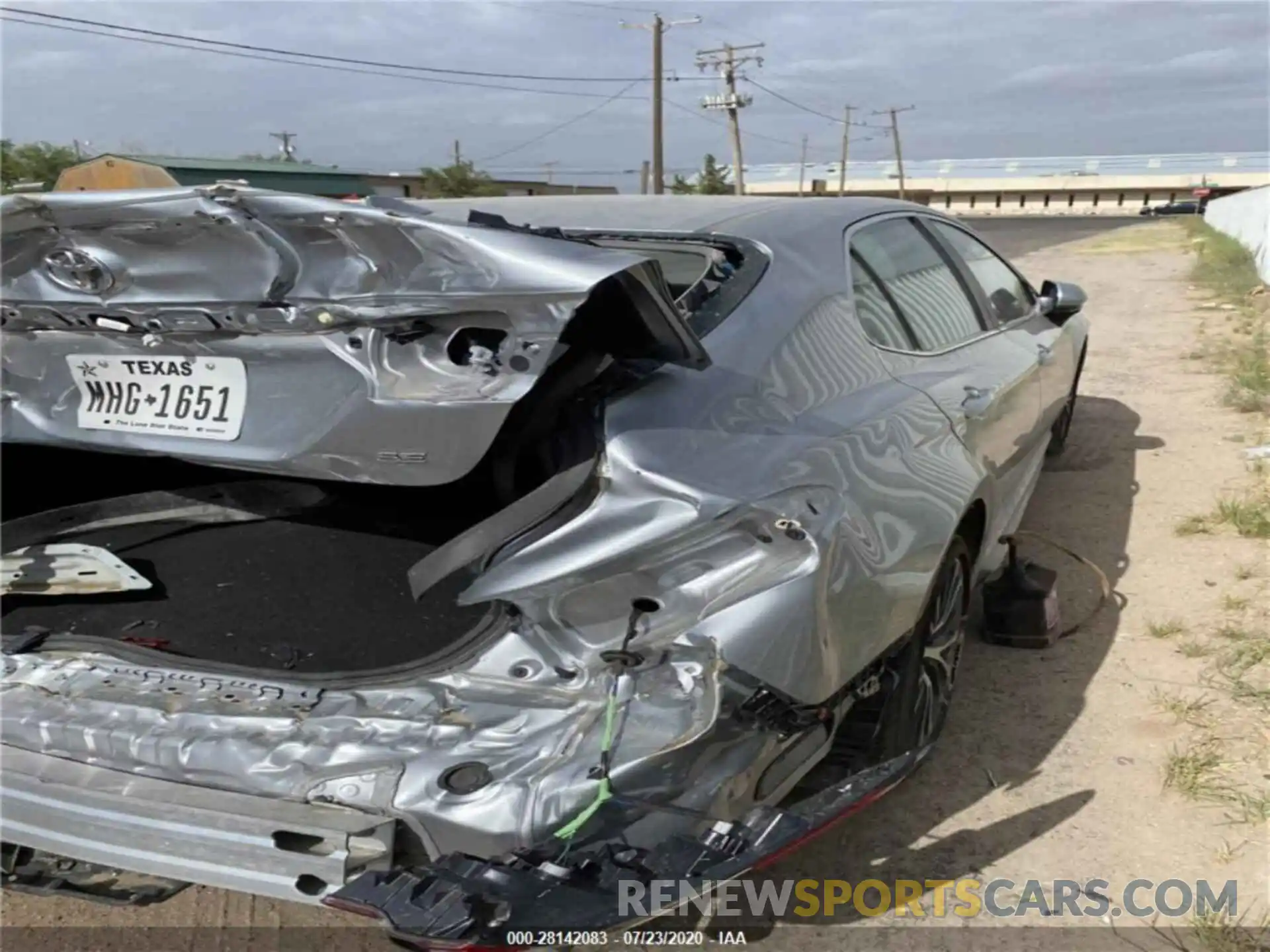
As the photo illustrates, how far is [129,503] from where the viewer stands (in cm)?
295

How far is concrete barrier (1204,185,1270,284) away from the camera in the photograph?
48.6 feet

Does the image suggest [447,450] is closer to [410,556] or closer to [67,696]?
[410,556]

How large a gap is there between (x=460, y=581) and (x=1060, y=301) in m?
3.51

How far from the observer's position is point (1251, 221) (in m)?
19.4

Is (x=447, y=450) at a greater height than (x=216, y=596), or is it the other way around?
(x=447, y=450)

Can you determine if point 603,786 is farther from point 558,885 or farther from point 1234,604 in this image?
point 1234,604

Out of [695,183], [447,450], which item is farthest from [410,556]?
[695,183]

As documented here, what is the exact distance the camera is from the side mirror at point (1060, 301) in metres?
4.77

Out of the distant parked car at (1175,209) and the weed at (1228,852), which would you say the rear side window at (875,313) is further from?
A: the distant parked car at (1175,209)

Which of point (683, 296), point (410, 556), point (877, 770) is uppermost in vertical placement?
point (683, 296)

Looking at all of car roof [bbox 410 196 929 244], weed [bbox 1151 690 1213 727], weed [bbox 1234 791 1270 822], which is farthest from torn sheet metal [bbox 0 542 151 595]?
weed [bbox 1151 690 1213 727]

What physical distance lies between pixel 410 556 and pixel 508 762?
791 mm

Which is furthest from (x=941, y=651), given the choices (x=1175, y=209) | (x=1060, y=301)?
(x=1175, y=209)

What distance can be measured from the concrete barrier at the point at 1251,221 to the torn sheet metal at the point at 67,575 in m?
14.7
